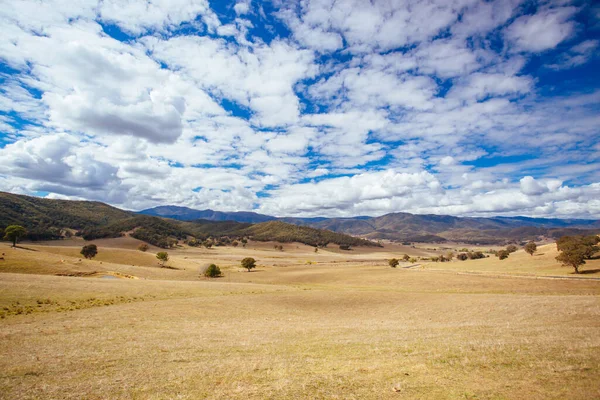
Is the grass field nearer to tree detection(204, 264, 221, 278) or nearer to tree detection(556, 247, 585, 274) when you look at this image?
tree detection(204, 264, 221, 278)

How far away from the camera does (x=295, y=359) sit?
1386 cm

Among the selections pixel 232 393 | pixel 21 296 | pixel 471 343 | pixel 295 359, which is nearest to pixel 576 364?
pixel 471 343

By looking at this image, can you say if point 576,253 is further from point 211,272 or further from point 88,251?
point 88,251

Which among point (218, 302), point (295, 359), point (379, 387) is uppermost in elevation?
point (379, 387)

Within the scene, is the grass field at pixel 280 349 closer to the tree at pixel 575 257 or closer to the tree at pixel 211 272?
the tree at pixel 211 272

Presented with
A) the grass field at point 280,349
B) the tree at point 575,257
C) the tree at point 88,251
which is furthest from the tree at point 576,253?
the tree at point 88,251

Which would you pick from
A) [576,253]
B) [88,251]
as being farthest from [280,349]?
[88,251]

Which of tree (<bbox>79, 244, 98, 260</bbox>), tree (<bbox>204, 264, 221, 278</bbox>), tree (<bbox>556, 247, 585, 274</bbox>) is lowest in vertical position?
tree (<bbox>204, 264, 221, 278</bbox>)

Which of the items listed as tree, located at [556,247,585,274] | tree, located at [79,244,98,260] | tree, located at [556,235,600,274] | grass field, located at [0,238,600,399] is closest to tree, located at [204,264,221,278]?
grass field, located at [0,238,600,399]

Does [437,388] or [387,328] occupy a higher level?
[437,388]

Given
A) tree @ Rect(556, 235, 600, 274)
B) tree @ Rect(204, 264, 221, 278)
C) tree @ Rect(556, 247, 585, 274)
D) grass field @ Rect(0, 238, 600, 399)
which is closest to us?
grass field @ Rect(0, 238, 600, 399)

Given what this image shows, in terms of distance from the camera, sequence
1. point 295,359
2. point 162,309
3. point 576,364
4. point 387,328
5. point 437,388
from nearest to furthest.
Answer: point 437,388
point 576,364
point 295,359
point 387,328
point 162,309

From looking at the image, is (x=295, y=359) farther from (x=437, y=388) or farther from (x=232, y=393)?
(x=437, y=388)

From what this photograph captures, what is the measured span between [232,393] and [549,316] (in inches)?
1044
